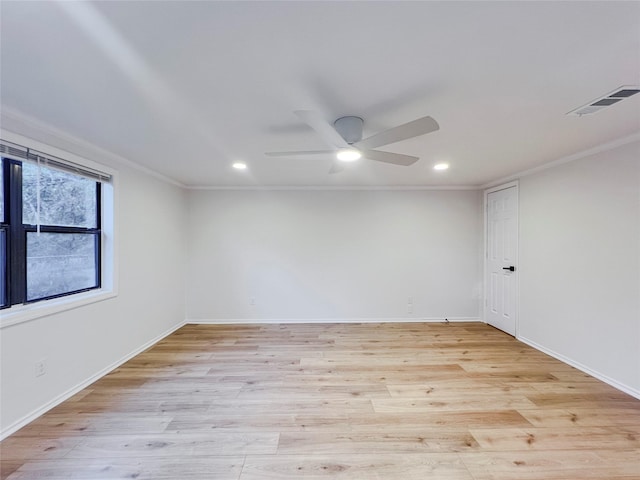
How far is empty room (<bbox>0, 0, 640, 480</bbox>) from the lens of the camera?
4.17ft

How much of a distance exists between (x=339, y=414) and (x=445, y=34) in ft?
8.01

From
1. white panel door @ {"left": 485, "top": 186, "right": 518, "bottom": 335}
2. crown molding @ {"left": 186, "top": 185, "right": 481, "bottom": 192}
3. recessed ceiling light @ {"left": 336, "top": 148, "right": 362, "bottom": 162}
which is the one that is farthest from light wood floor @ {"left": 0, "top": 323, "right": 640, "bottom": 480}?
crown molding @ {"left": 186, "top": 185, "right": 481, "bottom": 192}

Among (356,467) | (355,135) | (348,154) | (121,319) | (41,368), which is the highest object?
(355,135)

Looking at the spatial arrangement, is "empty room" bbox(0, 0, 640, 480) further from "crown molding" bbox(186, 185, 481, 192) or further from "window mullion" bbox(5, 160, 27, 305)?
"crown molding" bbox(186, 185, 481, 192)

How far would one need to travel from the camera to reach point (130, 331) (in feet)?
10.5

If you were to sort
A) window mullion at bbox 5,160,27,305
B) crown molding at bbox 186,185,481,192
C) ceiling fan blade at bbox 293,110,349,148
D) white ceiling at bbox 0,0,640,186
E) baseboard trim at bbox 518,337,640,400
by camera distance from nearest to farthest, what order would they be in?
white ceiling at bbox 0,0,640,186, ceiling fan blade at bbox 293,110,349,148, window mullion at bbox 5,160,27,305, baseboard trim at bbox 518,337,640,400, crown molding at bbox 186,185,481,192

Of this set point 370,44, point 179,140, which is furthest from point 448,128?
point 179,140

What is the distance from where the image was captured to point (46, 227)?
2.31m

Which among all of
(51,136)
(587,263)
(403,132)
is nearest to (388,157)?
(403,132)

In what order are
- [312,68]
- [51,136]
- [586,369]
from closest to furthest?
1. [312,68]
2. [51,136]
3. [586,369]

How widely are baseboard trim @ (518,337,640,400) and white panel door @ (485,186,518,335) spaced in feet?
1.33

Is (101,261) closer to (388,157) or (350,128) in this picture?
(350,128)

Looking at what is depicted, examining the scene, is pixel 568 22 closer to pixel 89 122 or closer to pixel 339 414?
pixel 339 414

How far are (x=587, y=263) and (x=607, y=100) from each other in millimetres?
1768
